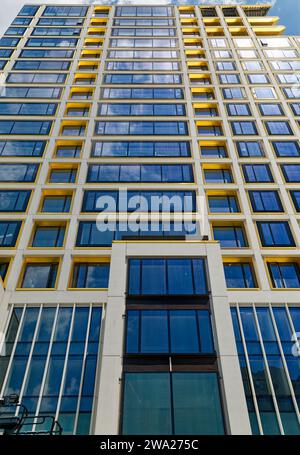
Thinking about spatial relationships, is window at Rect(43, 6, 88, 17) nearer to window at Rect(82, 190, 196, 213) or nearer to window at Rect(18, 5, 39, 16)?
window at Rect(18, 5, 39, 16)

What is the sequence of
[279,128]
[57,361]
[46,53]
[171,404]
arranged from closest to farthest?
[171,404] < [57,361] < [279,128] < [46,53]

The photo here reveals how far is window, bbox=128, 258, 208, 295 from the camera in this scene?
19594 mm

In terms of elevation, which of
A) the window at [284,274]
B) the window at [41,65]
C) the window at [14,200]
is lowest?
the window at [284,274]

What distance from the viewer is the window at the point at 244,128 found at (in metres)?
33.9

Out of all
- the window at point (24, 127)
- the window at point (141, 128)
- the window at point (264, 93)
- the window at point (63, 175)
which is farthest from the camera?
the window at point (264, 93)

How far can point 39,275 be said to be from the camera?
24250mm

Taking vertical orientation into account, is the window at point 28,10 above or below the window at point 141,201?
above

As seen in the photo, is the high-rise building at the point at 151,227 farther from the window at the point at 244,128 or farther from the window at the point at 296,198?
the window at the point at 244,128

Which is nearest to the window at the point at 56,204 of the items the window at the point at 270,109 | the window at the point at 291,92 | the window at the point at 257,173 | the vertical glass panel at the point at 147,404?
the window at the point at 257,173

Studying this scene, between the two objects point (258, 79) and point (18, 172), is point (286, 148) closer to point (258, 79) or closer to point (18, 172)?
point (258, 79)

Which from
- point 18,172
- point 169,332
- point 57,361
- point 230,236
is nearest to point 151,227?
point 230,236

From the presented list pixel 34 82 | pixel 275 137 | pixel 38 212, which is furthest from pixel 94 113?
pixel 275 137

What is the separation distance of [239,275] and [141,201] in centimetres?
982

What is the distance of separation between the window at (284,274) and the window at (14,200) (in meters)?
19.7
